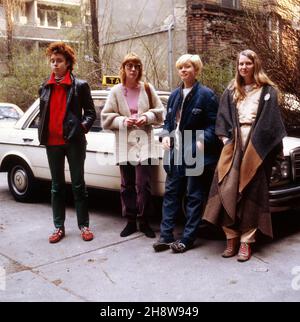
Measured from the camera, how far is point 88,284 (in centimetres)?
368

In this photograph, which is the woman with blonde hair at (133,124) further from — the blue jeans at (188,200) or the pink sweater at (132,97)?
the blue jeans at (188,200)

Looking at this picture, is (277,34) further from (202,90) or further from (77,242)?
(77,242)

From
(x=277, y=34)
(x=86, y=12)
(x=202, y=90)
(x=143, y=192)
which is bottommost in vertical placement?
(x=143, y=192)

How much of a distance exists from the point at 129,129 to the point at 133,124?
0.48ft

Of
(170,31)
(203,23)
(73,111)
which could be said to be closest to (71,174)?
(73,111)

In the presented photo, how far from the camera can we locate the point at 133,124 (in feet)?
15.0

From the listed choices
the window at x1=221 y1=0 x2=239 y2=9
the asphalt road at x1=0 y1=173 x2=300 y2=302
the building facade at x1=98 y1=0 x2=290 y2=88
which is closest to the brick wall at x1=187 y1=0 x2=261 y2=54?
the building facade at x1=98 y1=0 x2=290 y2=88

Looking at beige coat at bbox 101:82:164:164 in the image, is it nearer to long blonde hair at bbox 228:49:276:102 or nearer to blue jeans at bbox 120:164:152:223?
blue jeans at bbox 120:164:152:223

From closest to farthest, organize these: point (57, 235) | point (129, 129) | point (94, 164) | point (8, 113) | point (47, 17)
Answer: point (129, 129), point (57, 235), point (94, 164), point (8, 113), point (47, 17)

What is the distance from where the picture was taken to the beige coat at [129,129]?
4.67m

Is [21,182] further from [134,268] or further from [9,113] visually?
[9,113]

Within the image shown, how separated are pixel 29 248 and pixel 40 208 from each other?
1.65 meters
